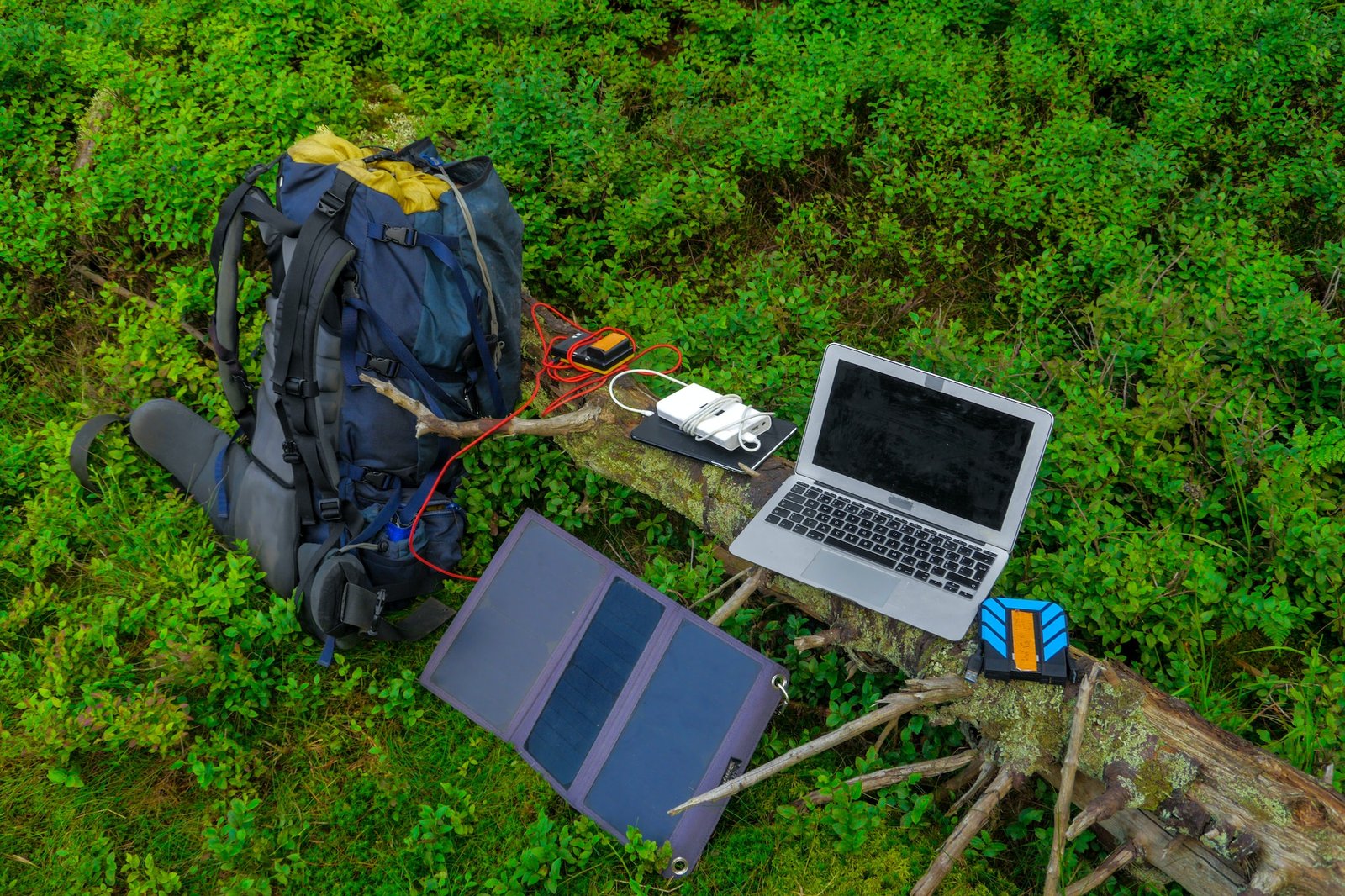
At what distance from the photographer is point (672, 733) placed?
319 centimetres

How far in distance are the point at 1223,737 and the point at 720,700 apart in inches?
63.0

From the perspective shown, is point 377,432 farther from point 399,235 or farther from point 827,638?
point 827,638

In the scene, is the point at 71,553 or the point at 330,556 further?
the point at 71,553

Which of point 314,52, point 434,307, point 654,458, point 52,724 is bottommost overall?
point 52,724

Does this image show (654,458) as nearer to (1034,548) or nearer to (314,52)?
(1034,548)

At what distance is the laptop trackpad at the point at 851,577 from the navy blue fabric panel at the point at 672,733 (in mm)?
435

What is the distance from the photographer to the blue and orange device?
281 cm

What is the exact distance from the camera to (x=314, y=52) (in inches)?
227

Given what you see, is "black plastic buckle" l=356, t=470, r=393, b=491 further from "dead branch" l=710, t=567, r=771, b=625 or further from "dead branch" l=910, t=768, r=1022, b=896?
"dead branch" l=910, t=768, r=1022, b=896

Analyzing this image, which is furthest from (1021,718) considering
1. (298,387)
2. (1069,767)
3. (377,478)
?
(298,387)

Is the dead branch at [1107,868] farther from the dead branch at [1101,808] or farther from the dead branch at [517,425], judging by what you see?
the dead branch at [517,425]

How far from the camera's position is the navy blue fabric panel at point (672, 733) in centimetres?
311

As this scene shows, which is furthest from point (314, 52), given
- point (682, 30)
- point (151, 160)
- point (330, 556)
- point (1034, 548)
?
point (1034, 548)

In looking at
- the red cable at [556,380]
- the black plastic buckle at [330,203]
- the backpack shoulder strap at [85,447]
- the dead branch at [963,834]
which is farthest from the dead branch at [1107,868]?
the backpack shoulder strap at [85,447]
